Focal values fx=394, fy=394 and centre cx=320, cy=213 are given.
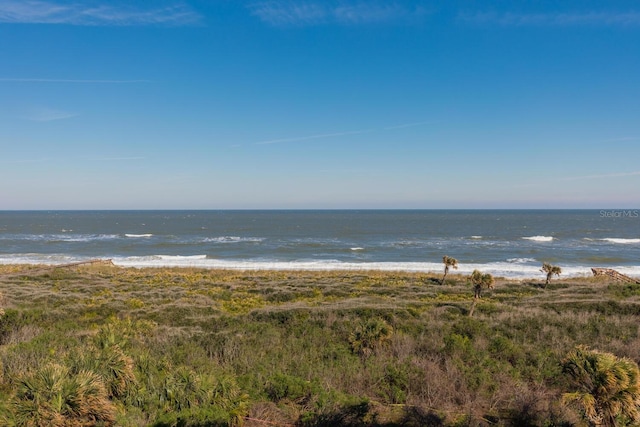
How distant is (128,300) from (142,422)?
1635 centimetres

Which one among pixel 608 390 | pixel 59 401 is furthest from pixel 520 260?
pixel 59 401

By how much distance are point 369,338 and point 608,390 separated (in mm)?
6513

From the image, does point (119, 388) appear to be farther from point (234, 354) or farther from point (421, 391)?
point (421, 391)

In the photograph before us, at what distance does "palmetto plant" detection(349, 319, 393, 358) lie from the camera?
38.1 feet

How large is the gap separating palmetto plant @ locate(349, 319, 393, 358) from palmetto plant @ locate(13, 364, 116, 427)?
23.0ft

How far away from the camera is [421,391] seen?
876cm

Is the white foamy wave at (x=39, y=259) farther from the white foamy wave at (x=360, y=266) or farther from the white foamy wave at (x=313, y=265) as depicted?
the white foamy wave at (x=360, y=266)

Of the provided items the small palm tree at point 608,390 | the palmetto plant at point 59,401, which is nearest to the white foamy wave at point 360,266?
the small palm tree at point 608,390

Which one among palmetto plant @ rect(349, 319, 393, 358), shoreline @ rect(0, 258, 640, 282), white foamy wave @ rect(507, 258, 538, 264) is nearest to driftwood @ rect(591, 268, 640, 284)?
shoreline @ rect(0, 258, 640, 282)

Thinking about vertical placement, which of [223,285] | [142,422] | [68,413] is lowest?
[223,285]

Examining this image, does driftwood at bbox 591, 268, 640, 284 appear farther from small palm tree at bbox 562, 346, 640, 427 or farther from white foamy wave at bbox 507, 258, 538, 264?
small palm tree at bbox 562, 346, 640, 427

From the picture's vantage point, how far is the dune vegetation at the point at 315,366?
20.8 feet

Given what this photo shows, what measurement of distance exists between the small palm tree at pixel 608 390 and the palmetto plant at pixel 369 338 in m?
5.81

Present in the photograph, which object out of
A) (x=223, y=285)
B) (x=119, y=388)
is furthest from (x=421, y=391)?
(x=223, y=285)
